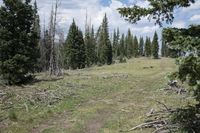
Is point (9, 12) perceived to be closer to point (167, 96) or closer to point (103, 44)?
point (167, 96)

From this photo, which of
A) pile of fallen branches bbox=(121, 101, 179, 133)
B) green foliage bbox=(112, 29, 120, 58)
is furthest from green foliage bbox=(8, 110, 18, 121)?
green foliage bbox=(112, 29, 120, 58)

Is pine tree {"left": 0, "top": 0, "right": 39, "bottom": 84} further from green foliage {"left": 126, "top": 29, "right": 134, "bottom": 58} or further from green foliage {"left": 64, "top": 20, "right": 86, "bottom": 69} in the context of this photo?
green foliage {"left": 126, "top": 29, "right": 134, "bottom": 58}

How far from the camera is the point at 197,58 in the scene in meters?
11.7

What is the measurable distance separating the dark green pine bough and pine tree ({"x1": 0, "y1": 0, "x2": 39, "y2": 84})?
23.5 metres

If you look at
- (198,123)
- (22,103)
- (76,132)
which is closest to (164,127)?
(198,123)

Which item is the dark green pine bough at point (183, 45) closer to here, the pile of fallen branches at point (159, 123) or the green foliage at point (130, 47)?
the pile of fallen branches at point (159, 123)

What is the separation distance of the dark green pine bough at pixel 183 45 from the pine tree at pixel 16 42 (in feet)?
77.2

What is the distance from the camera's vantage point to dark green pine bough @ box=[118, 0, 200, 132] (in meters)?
11.7

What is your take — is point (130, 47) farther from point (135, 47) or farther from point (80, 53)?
point (80, 53)

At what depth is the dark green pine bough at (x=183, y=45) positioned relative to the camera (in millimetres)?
11672

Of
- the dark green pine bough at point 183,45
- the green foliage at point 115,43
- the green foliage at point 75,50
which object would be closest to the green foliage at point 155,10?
the dark green pine bough at point 183,45

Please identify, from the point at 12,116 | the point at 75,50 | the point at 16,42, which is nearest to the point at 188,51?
the point at 12,116

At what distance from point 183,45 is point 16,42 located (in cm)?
2846

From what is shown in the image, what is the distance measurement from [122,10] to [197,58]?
4368 mm
